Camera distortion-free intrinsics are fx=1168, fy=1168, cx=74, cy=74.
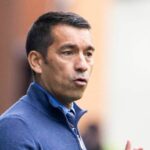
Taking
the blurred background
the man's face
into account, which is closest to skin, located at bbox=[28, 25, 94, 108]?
the man's face

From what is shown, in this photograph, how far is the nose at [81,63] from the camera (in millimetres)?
6109

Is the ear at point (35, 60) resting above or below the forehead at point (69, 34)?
below

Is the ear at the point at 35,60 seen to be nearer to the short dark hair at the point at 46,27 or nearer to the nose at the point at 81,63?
the short dark hair at the point at 46,27

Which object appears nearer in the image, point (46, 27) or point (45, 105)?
point (45, 105)

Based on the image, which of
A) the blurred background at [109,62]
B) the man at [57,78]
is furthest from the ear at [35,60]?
the blurred background at [109,62]

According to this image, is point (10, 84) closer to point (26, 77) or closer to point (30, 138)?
point (26, 77)

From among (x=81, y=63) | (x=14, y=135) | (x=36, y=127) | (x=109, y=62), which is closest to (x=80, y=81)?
(x=81, y=63)

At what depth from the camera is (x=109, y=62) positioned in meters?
22.1

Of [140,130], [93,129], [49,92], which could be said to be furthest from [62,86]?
[140,130]

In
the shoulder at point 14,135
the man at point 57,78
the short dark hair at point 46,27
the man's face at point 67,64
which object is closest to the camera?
the shoulder at point 14,135

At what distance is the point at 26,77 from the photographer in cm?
1683

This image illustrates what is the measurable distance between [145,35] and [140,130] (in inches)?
99.4

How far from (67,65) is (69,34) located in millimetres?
175

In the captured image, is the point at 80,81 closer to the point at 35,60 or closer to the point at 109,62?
the point at 35,60
